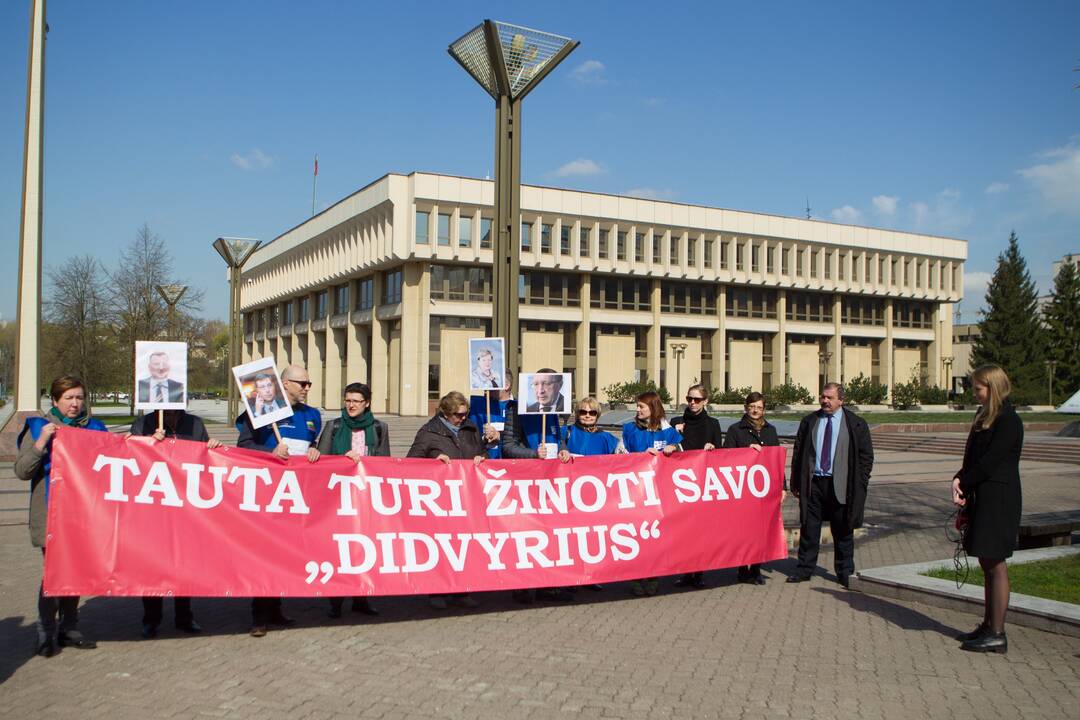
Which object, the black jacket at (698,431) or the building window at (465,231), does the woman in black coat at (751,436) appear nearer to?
the black jacket at (698,431)

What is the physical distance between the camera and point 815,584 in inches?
351

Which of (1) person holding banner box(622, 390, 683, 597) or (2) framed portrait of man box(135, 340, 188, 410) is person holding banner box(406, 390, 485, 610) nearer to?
(1) person holding banner box(622, 390, 683, 597)

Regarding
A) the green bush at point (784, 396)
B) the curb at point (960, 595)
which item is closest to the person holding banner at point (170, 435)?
the curb at point (960, 595)

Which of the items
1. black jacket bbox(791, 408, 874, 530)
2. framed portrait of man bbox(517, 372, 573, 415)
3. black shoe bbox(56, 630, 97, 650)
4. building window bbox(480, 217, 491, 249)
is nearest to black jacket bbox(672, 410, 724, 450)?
black jacket bbox(791, 408, 874, 530)

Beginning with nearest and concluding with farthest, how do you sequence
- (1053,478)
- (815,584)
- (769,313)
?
(815,584)
(1053,478)
(769,313)

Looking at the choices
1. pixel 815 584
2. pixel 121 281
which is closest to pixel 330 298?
pixel 121 281

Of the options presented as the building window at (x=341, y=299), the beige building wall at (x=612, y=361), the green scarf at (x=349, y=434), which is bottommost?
the green scarf at (x=349, y=434)

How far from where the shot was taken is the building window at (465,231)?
185 ft

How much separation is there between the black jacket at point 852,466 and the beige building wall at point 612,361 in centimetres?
5342

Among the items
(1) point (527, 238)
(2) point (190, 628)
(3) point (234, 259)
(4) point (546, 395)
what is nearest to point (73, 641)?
(2) point (190, 628)

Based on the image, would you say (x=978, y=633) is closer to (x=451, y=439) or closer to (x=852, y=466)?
Answer: (x=852, y=466)

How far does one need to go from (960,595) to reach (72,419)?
A: 7.32 metres

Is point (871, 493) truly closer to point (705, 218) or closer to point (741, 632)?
point (741, 632)

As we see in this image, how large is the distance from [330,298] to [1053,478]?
177ft
